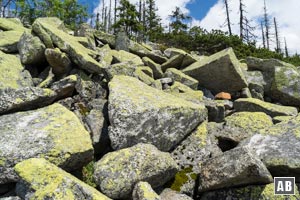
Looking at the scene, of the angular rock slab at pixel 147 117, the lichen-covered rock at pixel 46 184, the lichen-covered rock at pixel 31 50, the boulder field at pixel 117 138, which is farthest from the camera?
the lichen-covered rock at pixel 31 50

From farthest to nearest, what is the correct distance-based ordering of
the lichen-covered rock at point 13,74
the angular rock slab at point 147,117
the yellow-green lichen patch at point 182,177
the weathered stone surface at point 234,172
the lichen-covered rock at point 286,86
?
the lichen-covered rock at point 286,86 → the lichen-covered rock at point 13,74 → the angular rock slab at point 147,117 → the yellow-green lichen patch at point 182,177 → the weathered stone surface at point 234,172

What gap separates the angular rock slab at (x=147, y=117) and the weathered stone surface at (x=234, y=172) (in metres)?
1.63

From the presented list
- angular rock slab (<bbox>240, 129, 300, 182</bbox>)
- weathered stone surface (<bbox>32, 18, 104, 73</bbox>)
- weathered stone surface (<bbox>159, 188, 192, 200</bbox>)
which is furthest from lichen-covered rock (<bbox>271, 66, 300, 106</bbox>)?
weathered stone surface (<bbox>159, 188, 192, 200</bbox>)

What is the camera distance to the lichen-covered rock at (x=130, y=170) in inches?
301

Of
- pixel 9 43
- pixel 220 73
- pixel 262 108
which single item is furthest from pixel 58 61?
pixel 262 108

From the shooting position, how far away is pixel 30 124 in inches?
340

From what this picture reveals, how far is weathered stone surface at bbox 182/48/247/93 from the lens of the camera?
51.9 ft

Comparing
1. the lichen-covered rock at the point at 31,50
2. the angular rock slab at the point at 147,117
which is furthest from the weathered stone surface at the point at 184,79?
the lichen-covered rock at the point at 31,50

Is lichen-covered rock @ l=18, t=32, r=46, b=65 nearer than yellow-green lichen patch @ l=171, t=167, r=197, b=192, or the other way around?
yellow-green lichen patch @ l=171, t=167, r=197, b=192

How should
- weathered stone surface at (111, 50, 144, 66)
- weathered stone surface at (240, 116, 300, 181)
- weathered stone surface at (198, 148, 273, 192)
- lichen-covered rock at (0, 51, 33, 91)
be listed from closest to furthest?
weathered stone surface at (198, 148, 273, 192), weathered stone surface at (240, 116, 300, 181), lichen-covered rock at (0, 51, 33, 91), weathered stone surface at (111, 50, 144, 66)

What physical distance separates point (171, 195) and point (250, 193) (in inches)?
80.9

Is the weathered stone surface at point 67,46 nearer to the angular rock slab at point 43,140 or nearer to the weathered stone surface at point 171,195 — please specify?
the angular rock slab at point 43,140

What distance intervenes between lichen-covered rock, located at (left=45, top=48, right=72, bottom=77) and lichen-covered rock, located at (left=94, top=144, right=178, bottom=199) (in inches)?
226

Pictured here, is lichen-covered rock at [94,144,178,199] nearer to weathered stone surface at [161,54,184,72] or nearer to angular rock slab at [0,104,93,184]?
angular rock slab at [0,104,93,184]
